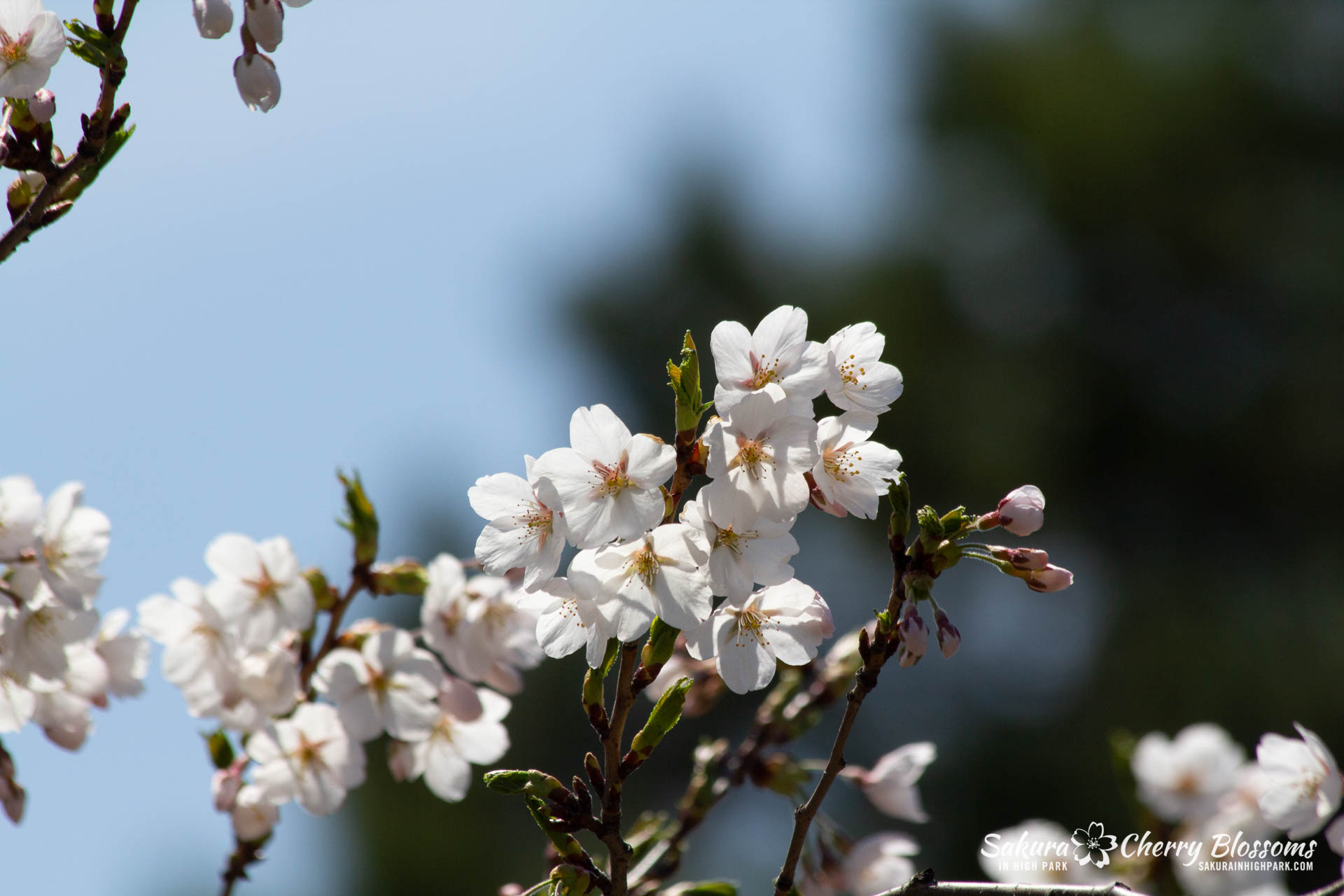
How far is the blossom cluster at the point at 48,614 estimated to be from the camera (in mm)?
1347

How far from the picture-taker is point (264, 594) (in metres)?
1.63

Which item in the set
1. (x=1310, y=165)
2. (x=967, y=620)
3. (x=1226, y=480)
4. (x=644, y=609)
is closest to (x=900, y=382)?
(x=644, y=609)

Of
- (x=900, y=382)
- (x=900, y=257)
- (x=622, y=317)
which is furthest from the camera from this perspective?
(x=622, y=317)

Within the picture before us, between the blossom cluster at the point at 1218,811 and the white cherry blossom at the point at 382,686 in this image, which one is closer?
the blossom cluster at the point at 1218,811

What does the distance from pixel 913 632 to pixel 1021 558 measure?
186 mm

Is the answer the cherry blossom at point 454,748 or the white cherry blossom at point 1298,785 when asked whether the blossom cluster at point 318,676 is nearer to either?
the cherry blossom at point 454,748

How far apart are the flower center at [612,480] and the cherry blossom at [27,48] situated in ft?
2.35

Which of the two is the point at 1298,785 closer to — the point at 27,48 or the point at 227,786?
the point at 227,786

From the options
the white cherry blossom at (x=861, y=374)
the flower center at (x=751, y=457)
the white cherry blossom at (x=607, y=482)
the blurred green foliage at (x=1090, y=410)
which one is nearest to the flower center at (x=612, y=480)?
the white cherry blossom at (x=607, y=482)

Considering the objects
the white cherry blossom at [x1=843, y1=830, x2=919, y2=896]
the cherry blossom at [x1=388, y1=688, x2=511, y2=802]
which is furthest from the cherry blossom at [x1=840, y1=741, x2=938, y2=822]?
the cherry blossom at [x1=388, y1=688, x2=511, y2=802]

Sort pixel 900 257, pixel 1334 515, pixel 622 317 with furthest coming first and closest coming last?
pixel 622 317 → pixel 900 257 → pixel 1334 515

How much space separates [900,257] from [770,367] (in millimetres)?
13508

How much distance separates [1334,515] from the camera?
11.2 meters

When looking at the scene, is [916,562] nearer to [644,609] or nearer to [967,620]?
[644,609]
